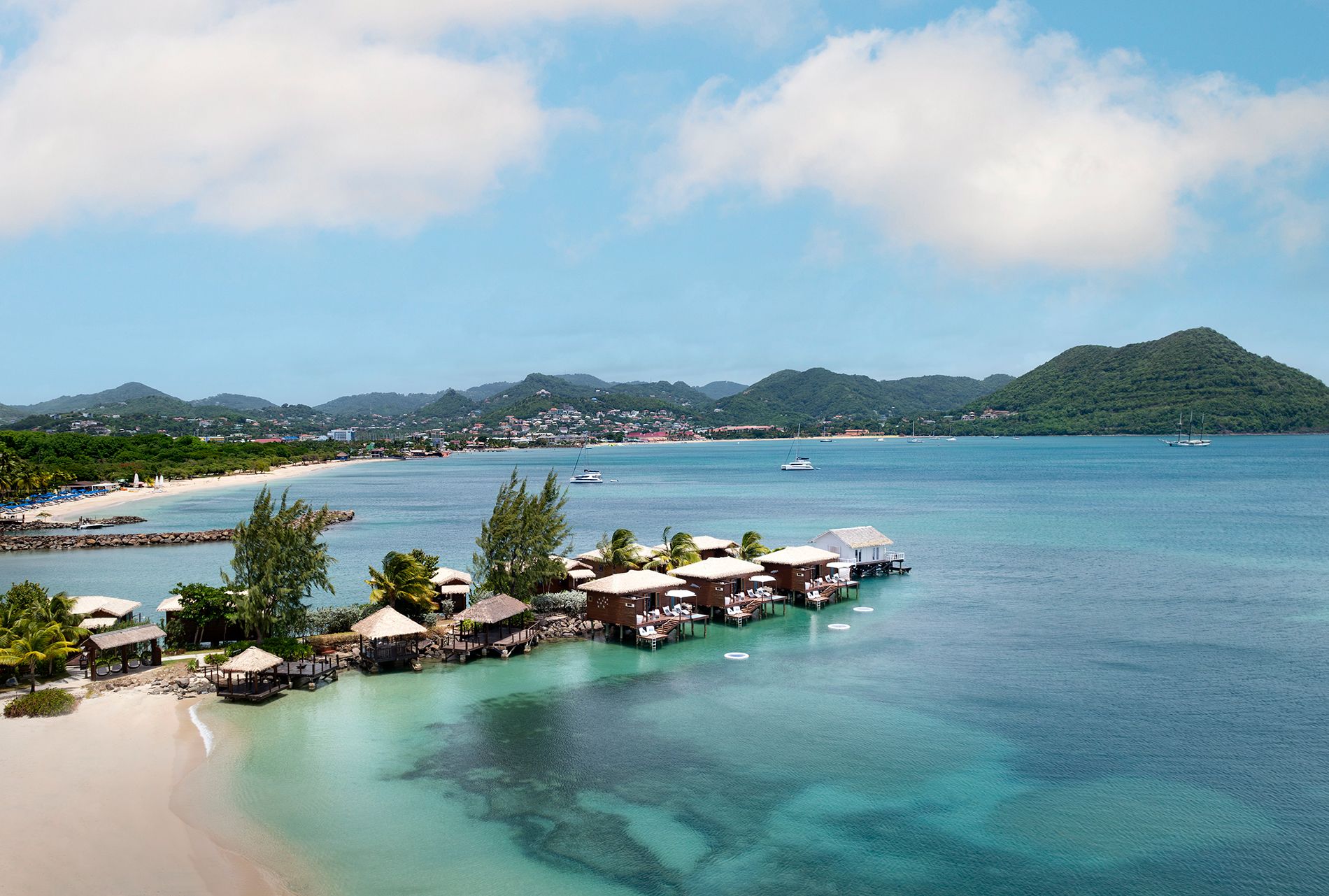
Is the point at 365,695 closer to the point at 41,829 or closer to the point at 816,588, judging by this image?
the point at 41,829

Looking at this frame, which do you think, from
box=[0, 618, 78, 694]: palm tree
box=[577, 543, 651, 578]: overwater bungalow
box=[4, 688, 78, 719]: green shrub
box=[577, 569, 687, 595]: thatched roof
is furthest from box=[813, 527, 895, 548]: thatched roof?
box=[4, 688, 78, 719]: green shrub

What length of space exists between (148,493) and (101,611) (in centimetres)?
8047

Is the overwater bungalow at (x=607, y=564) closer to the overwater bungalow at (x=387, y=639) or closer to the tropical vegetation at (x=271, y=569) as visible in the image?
the overwater bungalow at (x=387, y=639)

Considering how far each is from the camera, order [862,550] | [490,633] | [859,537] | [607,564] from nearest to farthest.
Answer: [490,633]
[607,564]
[859,537]
[862,550]

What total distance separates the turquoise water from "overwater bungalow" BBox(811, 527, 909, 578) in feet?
5.16

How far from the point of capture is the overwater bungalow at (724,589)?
32250 mm

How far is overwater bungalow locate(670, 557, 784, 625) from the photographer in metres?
32.2

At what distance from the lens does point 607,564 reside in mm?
34531

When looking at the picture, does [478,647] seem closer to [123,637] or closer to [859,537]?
[123,637]

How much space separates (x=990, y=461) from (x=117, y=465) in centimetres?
14051

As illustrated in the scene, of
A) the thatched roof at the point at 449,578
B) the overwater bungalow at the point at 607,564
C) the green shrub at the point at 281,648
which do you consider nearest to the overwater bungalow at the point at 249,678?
the green shrub at the point at 281,648

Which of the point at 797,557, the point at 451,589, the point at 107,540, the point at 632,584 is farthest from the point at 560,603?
the point at 107,540

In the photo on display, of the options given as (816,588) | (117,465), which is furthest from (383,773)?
(117,465)

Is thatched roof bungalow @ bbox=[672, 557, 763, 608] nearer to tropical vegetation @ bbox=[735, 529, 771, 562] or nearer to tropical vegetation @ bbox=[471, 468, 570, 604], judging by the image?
tropical vegetation @ bbox=[735, 529, 771, 562]
